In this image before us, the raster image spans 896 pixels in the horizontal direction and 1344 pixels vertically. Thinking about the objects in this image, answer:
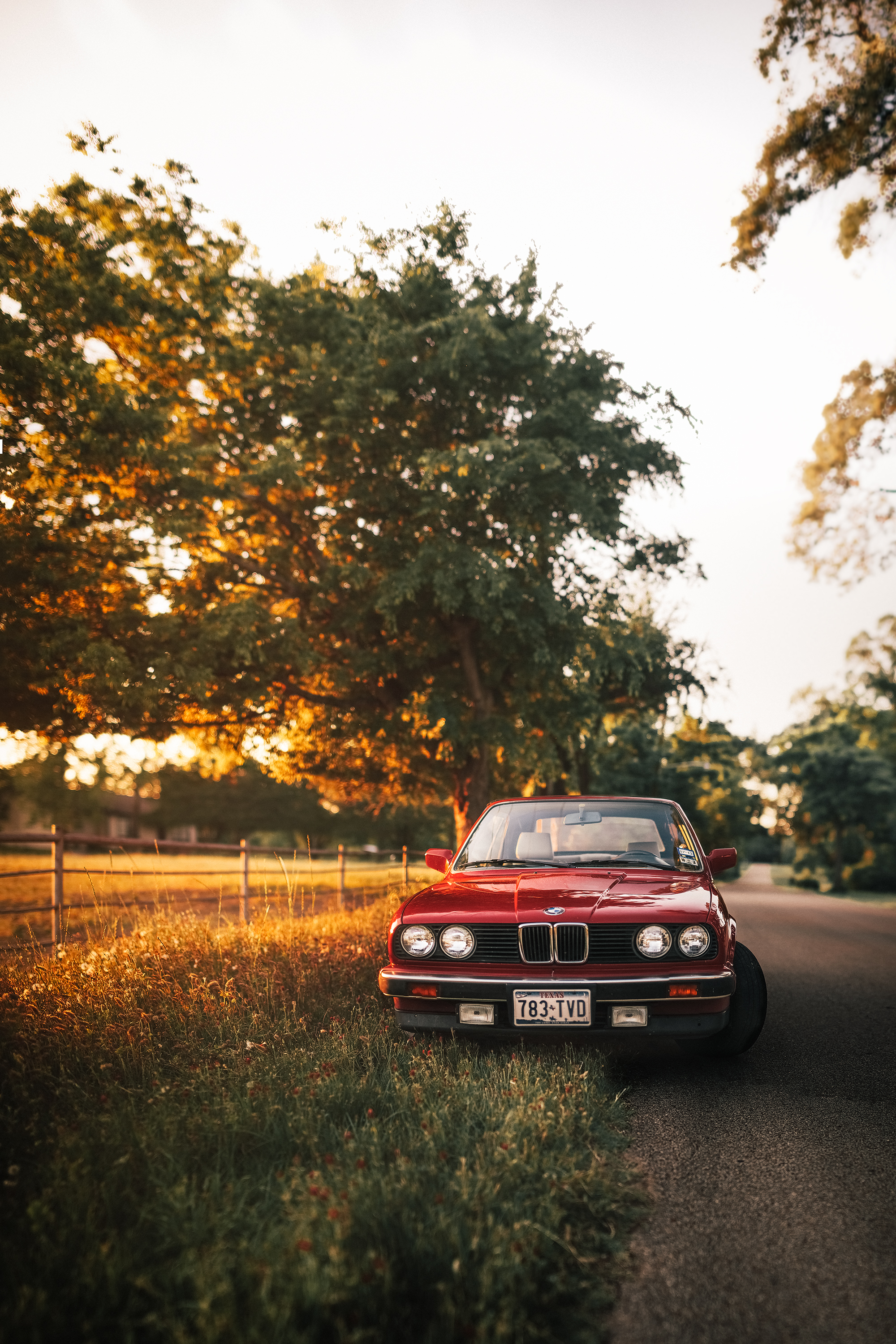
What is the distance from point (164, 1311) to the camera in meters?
A: 2.45

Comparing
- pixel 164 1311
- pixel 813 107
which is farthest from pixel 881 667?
pixel 164 1311

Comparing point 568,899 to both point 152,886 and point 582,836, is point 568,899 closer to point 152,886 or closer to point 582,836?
point 582,836

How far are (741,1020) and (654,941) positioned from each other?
3.51 feet

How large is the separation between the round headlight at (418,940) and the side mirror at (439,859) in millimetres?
1553

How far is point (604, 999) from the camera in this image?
4.77 meters

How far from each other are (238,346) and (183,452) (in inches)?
99.0

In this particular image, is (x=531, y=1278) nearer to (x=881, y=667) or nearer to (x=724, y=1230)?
(x=724, y=1230)

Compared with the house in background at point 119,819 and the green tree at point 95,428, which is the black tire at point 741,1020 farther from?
the house in background at point 119,819

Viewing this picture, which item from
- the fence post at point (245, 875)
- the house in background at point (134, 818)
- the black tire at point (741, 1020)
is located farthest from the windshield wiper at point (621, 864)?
the house in background at point (134, 818)

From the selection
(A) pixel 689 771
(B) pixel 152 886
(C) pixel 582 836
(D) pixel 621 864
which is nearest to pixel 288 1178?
(D) pixel 621 864

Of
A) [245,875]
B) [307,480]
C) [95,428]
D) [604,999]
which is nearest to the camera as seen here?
[604,999]

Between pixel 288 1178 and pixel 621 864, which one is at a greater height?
pixel 621 864

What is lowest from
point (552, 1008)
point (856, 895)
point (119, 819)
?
point (856, 895)

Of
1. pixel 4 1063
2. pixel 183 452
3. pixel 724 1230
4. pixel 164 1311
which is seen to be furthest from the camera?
pixel 183 452
